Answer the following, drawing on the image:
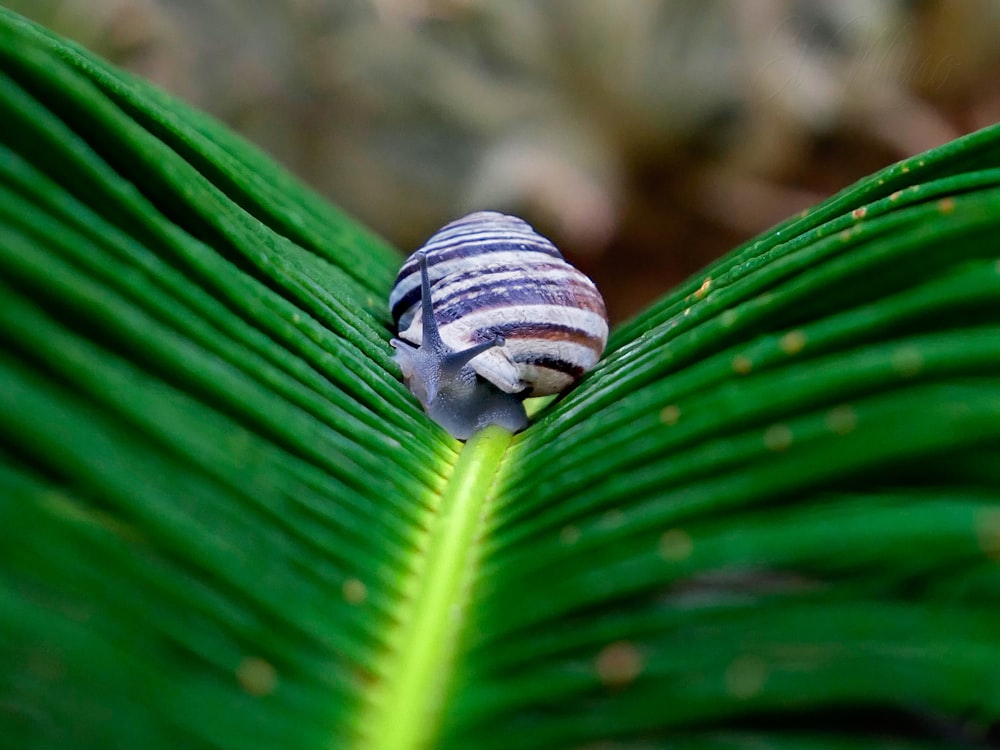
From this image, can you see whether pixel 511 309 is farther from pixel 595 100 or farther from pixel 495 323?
pixel 595 100

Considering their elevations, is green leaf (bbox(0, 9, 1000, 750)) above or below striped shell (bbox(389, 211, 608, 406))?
below

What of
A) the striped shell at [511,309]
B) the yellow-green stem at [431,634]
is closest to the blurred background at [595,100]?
the striped shell at [511,309]

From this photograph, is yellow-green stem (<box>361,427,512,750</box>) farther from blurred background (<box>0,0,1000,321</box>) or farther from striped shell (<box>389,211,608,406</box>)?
blurred background (<box>0,0,1000,321</box>)

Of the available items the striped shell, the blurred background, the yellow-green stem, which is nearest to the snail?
the striped shell

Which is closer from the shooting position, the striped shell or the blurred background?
the striped shell

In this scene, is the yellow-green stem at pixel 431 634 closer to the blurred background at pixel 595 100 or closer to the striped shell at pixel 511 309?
the striped shell at pixel 511 309

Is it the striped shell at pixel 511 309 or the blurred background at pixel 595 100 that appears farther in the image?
the blurred background at pixel 595 100
